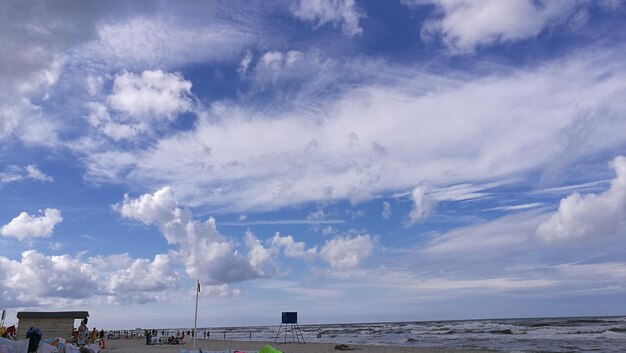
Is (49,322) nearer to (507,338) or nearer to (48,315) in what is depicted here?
(48,315)

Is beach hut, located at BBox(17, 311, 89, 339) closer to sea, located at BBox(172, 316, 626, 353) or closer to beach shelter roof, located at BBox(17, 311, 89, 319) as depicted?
beach shelter roof, located at BBox(17, 311, 89, 319)

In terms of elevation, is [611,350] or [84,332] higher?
[84,332]

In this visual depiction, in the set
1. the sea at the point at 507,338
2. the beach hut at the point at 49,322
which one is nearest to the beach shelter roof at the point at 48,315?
the beach hut at the point at 49,322

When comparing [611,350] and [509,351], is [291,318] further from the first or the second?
[611,350]

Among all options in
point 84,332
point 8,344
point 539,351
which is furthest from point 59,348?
point 539,351

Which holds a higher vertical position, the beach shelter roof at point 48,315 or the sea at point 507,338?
the beach shelter roof at point 48,315

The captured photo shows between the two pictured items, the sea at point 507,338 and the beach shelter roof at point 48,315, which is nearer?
the beach shelter roof at point 48,315

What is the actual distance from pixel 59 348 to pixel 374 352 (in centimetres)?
2101

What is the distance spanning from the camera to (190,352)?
1354 centimetres

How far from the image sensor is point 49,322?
26656 mm

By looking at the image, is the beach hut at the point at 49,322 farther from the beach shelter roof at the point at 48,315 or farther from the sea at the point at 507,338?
the sea at the point at 507,338

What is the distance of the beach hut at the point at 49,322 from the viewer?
26219mm

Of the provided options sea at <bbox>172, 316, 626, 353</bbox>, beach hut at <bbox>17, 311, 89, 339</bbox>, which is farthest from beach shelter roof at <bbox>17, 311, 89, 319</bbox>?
sea at <bbox>172, 316, 626, 353</bbox>

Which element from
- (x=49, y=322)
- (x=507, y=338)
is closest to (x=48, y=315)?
(x=49, y=322)
